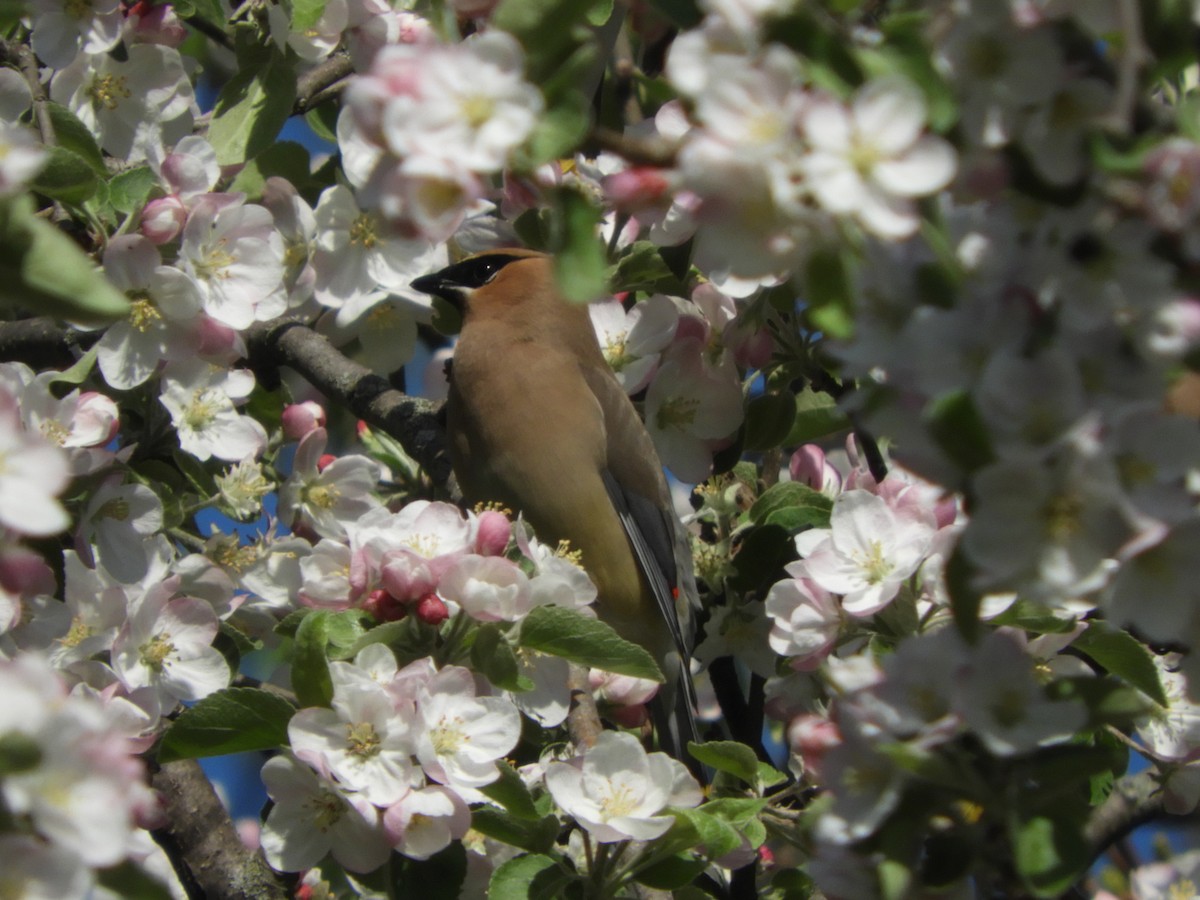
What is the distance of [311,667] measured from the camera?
6.39 ft

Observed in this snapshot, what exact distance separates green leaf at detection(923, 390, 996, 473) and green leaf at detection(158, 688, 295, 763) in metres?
1.18

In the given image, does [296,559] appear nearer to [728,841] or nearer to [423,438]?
[423,438]

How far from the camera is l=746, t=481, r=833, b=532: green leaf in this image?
275 cm

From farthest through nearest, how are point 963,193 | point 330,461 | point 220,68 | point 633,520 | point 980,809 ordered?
point 220,68
point 633,520
point 330,461
point 980,809
point 963,193

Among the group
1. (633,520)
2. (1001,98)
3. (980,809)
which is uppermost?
Answer: (1001,98)

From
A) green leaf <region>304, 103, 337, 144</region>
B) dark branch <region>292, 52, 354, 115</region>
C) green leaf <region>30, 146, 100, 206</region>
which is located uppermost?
green leaf <region>30, 146, 100, 206</region>

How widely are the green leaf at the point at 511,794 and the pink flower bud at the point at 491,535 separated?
309 mm

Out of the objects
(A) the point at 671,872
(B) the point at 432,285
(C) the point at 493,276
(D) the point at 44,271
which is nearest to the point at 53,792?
(D) the point at 44,271

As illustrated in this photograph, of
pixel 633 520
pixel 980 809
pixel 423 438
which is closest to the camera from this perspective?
pixel 980 809

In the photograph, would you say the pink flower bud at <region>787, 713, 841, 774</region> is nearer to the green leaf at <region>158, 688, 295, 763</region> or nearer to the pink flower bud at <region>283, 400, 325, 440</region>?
the green leaf at <region>158, 688, 295, 763</region>

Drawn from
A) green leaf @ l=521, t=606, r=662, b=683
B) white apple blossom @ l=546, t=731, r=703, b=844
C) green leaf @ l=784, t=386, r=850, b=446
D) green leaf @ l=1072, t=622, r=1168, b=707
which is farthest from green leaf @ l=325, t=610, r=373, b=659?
green leaf @ l=784, t=386, r=850, b=446

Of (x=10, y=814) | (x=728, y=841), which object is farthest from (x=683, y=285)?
(x=10, y=814)

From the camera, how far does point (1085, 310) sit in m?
1.11

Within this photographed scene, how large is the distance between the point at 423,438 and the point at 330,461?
0.51 m
